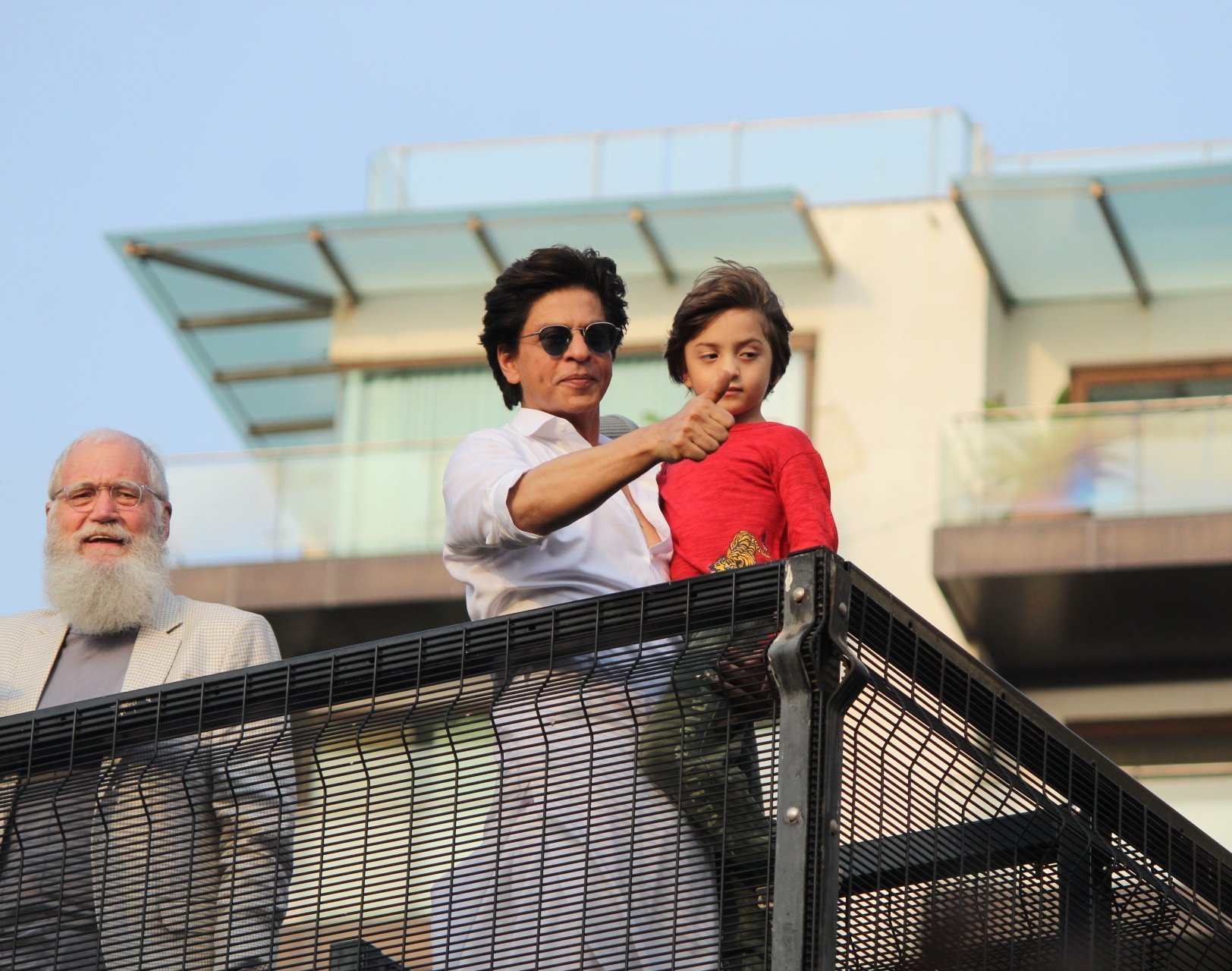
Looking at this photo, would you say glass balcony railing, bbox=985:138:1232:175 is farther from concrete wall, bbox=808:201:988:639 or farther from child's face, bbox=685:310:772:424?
child's face, bbox=685:310:772:424

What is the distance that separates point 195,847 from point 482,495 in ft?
3.13

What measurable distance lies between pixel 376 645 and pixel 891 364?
17.1m

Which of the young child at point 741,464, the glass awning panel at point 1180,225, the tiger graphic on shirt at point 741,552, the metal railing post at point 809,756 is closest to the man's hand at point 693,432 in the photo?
the metal railing post at point 809,756

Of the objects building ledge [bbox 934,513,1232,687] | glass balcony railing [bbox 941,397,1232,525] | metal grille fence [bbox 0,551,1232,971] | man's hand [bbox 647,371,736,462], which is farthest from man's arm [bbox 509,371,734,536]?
building ledge [bbox 934,513,1232,687]

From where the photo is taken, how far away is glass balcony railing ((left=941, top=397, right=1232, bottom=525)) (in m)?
18.9

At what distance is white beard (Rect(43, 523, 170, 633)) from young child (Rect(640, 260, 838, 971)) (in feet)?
4.81

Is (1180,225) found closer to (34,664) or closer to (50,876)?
(34,664)

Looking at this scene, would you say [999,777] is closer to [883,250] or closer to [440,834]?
[440,834]

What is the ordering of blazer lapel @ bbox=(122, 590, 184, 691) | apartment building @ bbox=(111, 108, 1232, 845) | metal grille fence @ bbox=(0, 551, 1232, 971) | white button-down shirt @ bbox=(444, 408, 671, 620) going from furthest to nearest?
1. apartment building @ bbox=(111, 108, 1232, 845)
2. blazer lapel @ bbox=(122, 590, 184, 691)
3. white button-down shirt @ bbox=(444, 408, 671, 620)
4. metal grille fence @ bbox=(0, 551, 1232, 971)

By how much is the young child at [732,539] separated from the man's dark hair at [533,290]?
339 mm

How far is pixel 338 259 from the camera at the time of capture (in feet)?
75.4

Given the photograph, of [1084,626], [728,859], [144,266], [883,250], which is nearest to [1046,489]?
[1084,626]

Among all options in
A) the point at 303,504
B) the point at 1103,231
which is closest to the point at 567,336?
the point at 1103,231

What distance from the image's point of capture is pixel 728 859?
170 inches
